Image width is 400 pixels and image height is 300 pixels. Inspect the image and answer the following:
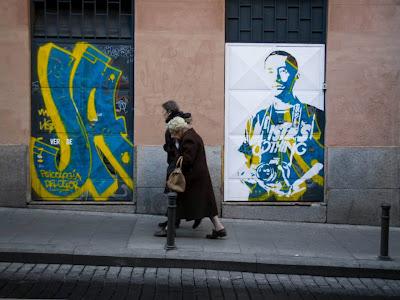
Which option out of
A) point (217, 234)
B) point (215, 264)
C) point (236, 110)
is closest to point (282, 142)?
point (236, 110)

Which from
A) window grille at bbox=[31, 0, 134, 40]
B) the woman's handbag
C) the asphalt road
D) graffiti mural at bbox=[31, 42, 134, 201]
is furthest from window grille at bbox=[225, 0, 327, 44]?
the asphalt road

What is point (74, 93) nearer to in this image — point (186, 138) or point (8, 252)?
point (186, 138)

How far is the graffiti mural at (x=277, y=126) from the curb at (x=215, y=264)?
2756 mm

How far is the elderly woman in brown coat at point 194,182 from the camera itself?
28.0 feet

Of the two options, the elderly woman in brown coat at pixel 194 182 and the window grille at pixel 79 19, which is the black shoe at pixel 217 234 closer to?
the elderly woman in brown coat at pixel 194 182

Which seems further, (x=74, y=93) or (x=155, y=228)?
(x=74, y=93)

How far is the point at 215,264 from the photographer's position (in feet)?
25.5

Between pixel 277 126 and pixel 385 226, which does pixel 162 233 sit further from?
pixel 385 226

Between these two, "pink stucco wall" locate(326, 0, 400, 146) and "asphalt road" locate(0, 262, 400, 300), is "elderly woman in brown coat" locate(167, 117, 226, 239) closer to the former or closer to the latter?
"asphalt road" locate(0, 262, 400, 300)

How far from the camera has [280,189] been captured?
10477 mm

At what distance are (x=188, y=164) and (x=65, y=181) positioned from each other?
2.86 meters

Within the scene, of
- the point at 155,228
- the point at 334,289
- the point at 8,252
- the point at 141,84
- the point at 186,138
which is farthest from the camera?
the point at 141,84

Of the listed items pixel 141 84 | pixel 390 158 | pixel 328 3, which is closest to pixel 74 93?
pixel 141 84

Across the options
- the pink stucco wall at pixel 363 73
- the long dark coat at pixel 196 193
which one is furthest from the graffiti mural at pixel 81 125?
the pink stucco wall at pixel 363 73
